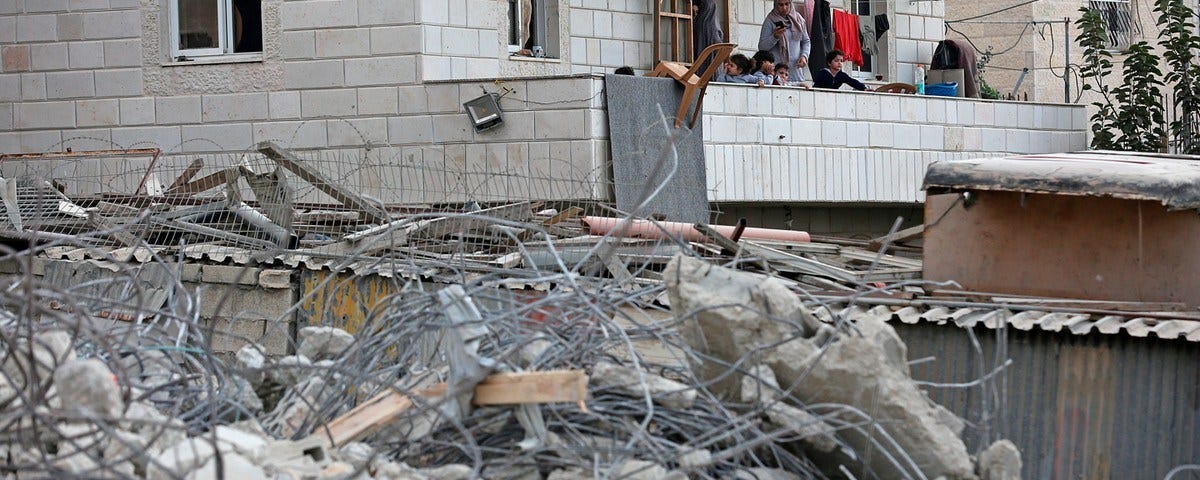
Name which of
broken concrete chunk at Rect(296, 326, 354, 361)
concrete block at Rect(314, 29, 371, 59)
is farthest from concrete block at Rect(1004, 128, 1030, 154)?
broken concrete chunk at Rect(296, 326, 354, 361)

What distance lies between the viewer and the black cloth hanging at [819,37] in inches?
672

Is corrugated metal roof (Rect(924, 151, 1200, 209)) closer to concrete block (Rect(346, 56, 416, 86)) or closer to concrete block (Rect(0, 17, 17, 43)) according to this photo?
concrete block (Rect(346, 56, 416, 86))

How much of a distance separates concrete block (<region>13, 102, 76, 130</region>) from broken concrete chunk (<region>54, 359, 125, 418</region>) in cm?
1109

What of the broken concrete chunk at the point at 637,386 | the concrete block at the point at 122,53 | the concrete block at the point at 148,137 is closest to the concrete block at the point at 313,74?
the concrete block at the point at 148,137

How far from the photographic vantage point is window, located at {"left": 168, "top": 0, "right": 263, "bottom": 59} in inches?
555

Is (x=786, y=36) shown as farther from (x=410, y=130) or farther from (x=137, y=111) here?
(x=137, y=111)

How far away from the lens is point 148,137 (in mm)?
14359

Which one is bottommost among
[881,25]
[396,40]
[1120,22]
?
[396,40]

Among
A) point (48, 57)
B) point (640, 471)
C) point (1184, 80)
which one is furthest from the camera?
point (1184, 80)

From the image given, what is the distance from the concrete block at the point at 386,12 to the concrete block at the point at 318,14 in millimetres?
79

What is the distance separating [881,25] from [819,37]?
2.00 meters

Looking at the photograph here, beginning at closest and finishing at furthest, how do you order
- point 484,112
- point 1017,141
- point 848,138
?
point 484,112 < point 848,138 < point 1017,141

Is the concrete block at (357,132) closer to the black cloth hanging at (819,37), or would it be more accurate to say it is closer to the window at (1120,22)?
the black cloth hanging at (819,37)

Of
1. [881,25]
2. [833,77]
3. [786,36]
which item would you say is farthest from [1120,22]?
[786,36]
